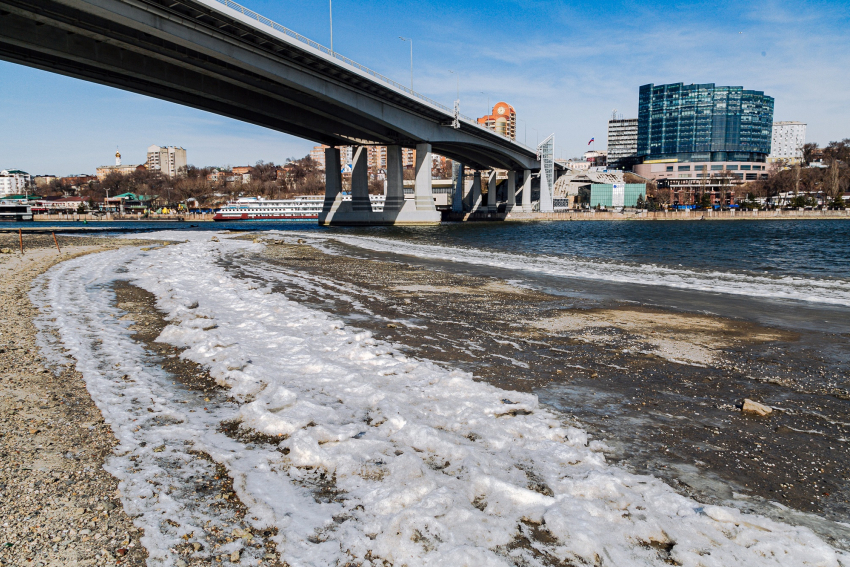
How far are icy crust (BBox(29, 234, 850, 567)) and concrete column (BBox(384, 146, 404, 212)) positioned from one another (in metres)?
68.7

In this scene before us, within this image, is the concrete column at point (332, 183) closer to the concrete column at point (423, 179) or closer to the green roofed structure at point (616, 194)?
the concrete column at point (423, 179)

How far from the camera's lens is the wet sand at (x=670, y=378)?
146 inches

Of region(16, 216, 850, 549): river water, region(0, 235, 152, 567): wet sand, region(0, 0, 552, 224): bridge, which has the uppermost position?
region(0, 0, 552, 224): bridge

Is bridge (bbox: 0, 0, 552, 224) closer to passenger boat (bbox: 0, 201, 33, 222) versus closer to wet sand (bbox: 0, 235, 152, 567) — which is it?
wet sand (bbox: 0, 235, 152, 567)

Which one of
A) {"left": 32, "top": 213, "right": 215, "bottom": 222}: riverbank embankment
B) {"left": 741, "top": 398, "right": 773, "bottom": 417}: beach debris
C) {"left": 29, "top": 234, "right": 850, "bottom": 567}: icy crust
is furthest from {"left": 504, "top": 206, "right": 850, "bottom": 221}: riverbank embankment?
{"left": 29, "top": 234, "right": 850, "bottom": 567}: icy crust

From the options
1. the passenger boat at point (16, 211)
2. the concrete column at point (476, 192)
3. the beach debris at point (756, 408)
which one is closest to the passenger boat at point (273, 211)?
the concrete column at point (476, 192)

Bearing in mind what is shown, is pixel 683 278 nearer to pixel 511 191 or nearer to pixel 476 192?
pixel 511 191

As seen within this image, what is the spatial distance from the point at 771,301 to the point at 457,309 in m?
7.92

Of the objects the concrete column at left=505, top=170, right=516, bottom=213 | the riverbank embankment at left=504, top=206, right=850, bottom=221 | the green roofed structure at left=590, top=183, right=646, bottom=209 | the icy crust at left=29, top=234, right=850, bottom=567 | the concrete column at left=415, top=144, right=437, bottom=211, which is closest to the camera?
the icy crust at left=29, top=234, right=850, bottom=567

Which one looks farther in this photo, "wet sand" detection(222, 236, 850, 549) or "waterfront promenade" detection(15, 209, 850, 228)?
"waterfront promenade" detection(15, 209, 850, 228)

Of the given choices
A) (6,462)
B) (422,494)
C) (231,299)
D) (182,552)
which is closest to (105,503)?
(182,552)

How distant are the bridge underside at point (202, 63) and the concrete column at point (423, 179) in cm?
407

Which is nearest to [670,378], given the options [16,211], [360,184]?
[360,184]

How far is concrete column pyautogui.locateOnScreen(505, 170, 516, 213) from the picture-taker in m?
119
